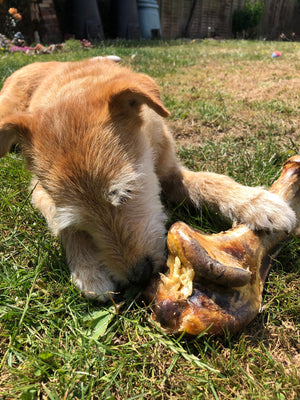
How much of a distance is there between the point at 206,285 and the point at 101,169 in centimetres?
92

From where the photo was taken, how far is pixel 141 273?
1852 millimetres

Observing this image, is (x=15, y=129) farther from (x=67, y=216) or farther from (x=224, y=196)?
(x=224, y=196)

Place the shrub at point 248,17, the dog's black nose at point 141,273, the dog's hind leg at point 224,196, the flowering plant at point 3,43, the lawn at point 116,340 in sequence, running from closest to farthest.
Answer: the lawn at point 116,340 < the dog's black nose at point 141,273 < the dog's hind leg at point 224,196 < the flowering plant at point 3,43 < the shrub at point 248,17

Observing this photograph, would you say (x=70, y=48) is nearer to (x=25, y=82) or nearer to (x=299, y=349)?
(x=25, y=82)

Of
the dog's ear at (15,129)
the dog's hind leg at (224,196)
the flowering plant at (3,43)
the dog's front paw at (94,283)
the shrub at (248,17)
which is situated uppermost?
A: the dog's ear at (15,129)

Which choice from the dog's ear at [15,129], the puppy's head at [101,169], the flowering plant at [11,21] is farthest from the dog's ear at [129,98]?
the flowering plant at [11,21]

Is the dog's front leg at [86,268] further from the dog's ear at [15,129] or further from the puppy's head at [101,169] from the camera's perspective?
the dog's ear at [15,129]

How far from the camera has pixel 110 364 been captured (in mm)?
1594

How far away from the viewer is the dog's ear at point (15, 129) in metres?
2.14

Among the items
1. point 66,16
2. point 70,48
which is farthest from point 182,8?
point 70,48

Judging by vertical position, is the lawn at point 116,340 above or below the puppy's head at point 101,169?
below

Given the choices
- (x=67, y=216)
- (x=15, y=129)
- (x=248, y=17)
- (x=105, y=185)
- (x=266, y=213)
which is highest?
(x=15, y=129)

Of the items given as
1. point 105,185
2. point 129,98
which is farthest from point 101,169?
point 129,98

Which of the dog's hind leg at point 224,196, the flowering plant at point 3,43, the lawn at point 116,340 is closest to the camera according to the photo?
the lawn at point 116,340
